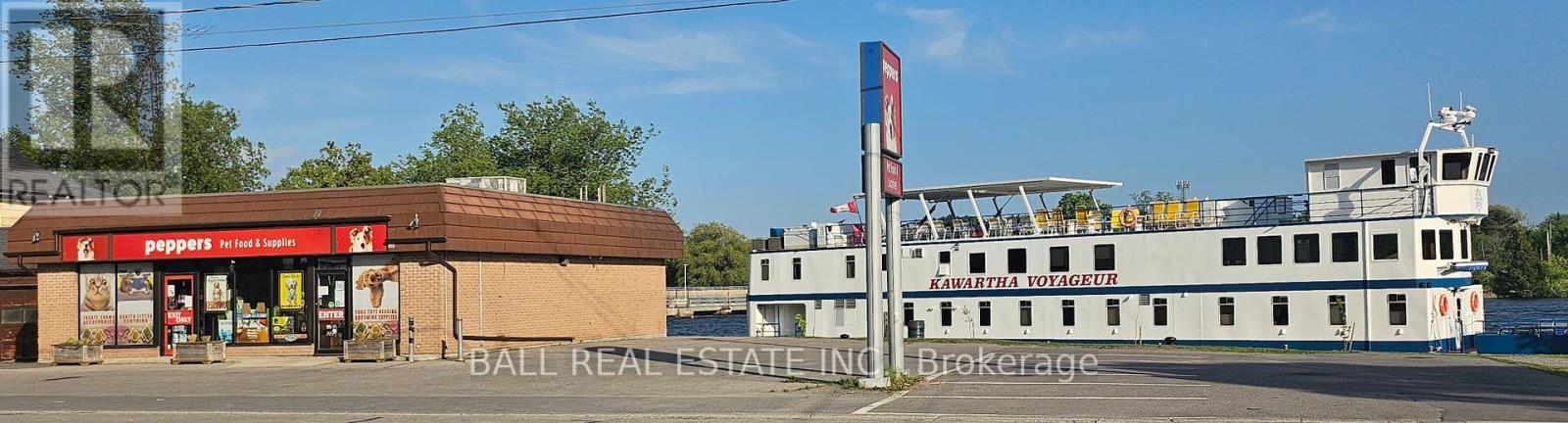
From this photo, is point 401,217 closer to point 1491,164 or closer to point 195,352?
point 195,352

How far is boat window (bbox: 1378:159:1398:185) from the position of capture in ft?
117

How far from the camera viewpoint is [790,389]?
20.5m

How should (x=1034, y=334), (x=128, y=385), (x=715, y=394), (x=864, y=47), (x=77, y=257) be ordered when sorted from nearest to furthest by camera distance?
1. (x=715, y=394)
2. (x=864, y=47)
3. (x=128, y=385)
4. (x=77, y=257)
5. (x=1034, y=334)

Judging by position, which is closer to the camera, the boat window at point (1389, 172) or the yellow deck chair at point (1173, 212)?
the boat window at point (1389, 172)

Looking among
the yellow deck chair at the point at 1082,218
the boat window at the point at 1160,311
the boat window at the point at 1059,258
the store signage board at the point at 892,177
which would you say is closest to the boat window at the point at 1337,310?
the boat window at the point at 1160,311

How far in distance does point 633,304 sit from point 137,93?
30391mm

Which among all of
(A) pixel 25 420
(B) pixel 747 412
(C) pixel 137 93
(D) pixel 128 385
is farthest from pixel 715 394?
(C) pixel 137 93

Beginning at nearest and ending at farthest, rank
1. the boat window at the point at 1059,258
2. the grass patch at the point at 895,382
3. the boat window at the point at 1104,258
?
the grass patch at the point at 895,382 < the boat window at the point at 1104,258 < the boat window at the point at 1059,258

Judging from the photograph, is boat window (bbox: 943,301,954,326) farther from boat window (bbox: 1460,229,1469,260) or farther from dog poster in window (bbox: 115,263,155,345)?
dog poster in window (bbox: 115,263,155,345)

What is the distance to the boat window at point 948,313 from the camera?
4331 centimetres

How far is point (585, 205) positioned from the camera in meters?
36.3

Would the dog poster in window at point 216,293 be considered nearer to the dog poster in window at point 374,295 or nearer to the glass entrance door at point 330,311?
the glass entrance door at point 330,311

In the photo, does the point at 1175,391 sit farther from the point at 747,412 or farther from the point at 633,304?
the point at 633,304

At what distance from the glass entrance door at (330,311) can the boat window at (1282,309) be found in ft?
81.5
